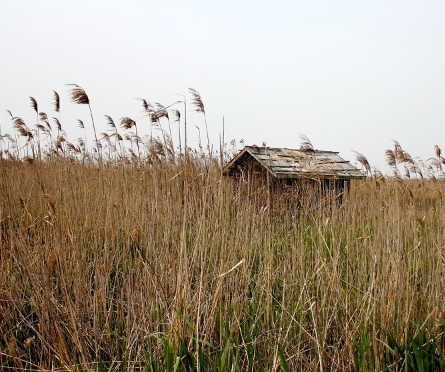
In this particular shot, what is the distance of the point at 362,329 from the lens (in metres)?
Result: 2.28

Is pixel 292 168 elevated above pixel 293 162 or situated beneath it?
situated beneath

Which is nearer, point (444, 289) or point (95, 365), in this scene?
point (95, 365)

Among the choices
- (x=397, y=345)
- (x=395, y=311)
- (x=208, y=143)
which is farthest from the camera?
(x=208, y=143)

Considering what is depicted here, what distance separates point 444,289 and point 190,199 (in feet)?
6.01

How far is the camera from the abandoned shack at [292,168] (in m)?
6.77

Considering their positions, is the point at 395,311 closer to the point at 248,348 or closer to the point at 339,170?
the point at 248,348

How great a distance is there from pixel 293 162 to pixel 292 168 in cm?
32

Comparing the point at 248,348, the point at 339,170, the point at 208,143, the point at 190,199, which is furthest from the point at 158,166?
the point at 339,170

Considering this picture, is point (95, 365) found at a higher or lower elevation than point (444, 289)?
lower

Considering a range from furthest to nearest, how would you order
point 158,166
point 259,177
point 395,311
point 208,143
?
point 259,177
point 158,166
point 208,143
point 395,311

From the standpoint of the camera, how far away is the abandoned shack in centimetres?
677

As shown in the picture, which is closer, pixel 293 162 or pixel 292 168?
pixel 292 168

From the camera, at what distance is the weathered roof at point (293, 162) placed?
6.76 meters

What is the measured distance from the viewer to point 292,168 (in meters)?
7.03
